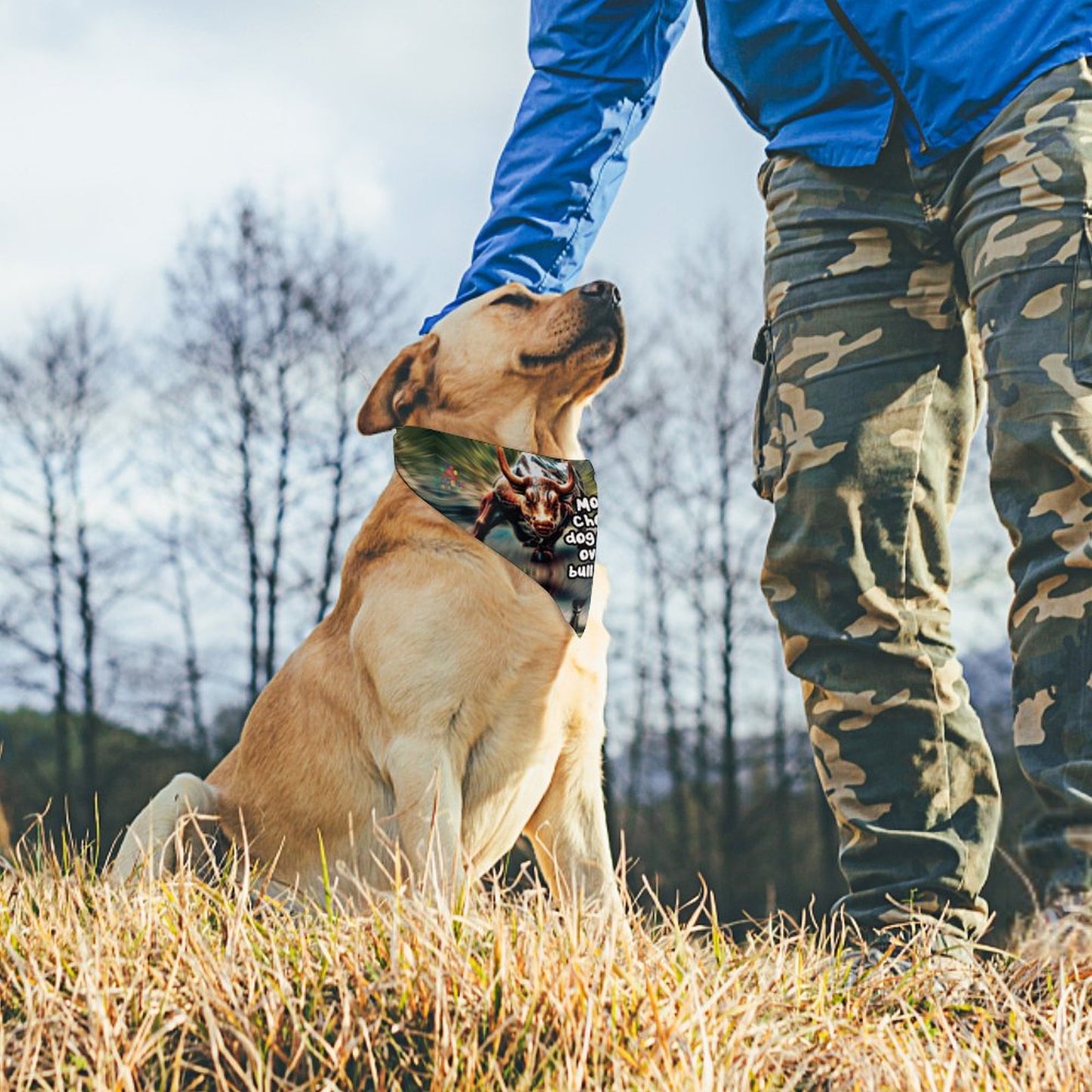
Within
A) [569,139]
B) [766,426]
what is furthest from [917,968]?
[569,139]

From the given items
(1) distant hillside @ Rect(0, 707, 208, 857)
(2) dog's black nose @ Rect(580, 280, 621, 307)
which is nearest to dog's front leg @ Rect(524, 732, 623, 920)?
(2) dog's black nose @ Rect(580, 280, 621, 307)

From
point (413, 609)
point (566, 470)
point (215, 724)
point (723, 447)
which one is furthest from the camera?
point (723, 447)

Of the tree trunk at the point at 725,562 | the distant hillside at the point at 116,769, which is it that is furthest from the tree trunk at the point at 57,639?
the tree trunk at the point at 725,562

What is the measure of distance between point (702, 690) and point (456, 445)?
14.6m

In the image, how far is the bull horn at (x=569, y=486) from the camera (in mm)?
2988

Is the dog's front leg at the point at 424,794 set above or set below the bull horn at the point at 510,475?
below

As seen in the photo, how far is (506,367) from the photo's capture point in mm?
3129

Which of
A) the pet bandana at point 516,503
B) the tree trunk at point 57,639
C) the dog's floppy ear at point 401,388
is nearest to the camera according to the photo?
the pet bandana at point 516,503

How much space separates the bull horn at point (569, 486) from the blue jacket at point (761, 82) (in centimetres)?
49

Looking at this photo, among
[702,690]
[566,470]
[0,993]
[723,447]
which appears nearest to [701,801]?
[702,690]

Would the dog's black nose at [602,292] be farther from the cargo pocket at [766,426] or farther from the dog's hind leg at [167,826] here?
the dog's hind leg at [167,826]

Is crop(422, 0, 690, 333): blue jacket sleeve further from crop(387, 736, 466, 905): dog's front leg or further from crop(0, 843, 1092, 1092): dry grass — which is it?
crop(0, 843, 1092, 1092): dry grass

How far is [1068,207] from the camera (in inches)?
90.8

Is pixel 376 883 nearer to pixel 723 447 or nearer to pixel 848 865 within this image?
pixel 848 865
